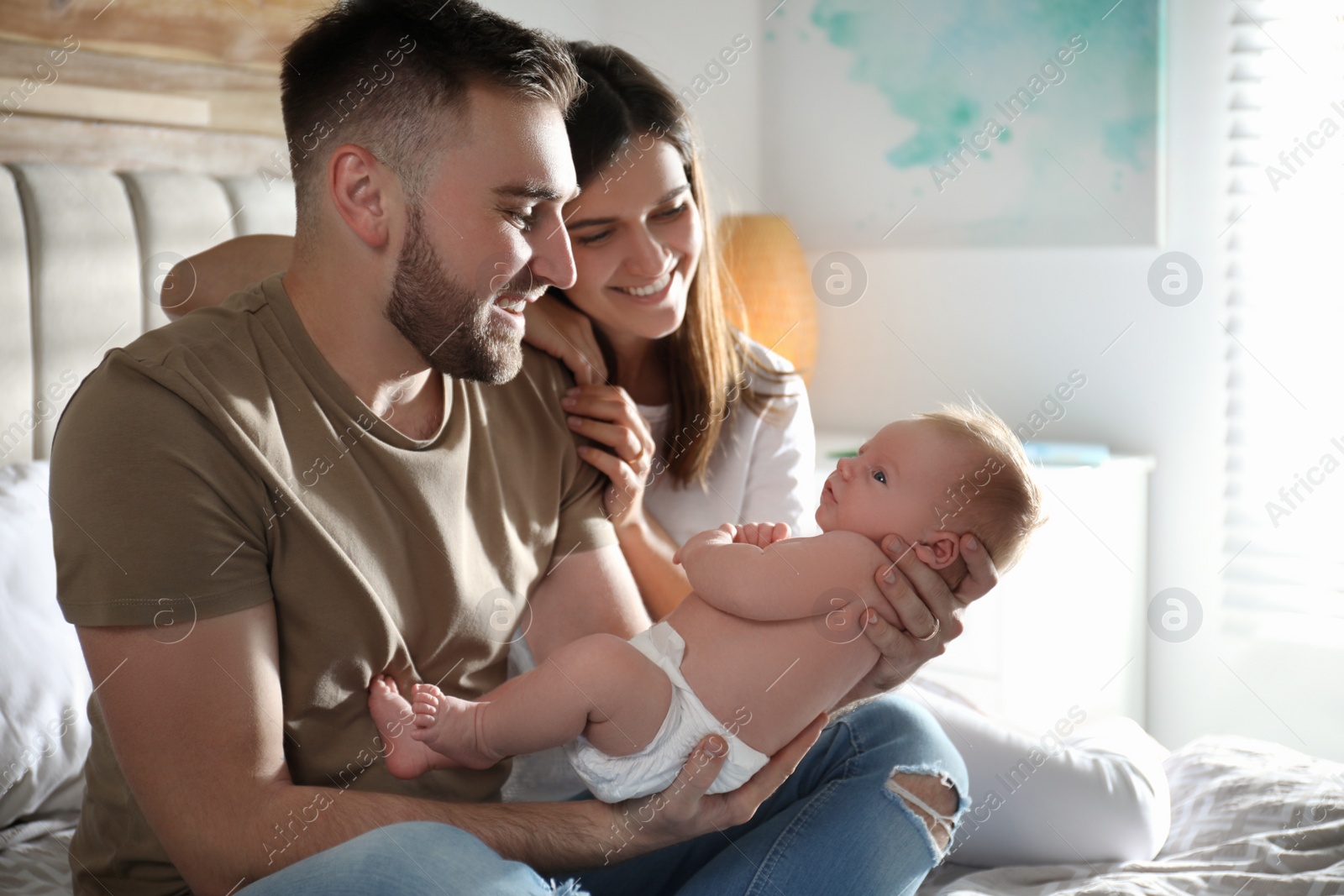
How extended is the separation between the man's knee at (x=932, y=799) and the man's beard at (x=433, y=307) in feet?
2.21

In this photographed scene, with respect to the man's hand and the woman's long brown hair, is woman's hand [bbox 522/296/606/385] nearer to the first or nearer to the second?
the woman's long brown hair

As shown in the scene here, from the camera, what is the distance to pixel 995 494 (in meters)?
1.26

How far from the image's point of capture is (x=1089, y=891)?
1.39 meters

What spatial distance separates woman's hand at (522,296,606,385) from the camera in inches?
62.4

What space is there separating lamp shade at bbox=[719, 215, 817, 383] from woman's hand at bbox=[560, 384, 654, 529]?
137 cm

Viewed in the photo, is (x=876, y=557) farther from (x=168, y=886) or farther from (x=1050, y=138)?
(x=1050, y=138)

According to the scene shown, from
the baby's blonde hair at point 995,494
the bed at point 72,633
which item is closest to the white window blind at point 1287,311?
the bed at point 72,633

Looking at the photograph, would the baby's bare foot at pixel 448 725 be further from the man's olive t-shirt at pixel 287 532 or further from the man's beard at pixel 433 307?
the man's beard at pixel 433 307

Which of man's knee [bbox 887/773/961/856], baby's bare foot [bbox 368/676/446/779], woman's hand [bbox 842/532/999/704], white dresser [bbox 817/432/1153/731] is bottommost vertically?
white dresser [bbox 817/432/1153/731]

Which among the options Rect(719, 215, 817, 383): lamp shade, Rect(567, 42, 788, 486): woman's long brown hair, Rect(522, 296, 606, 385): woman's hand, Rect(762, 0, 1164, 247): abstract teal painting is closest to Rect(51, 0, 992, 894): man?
Rect(522, 296, 606, 385): woman's hand

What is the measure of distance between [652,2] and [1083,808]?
2.39 metres

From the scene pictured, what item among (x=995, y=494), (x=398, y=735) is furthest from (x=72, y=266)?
(x=995, y=494)

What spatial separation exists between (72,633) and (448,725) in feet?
2.10

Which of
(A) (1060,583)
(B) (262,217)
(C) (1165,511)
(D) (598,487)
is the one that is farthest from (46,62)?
(C) (1165,511)
